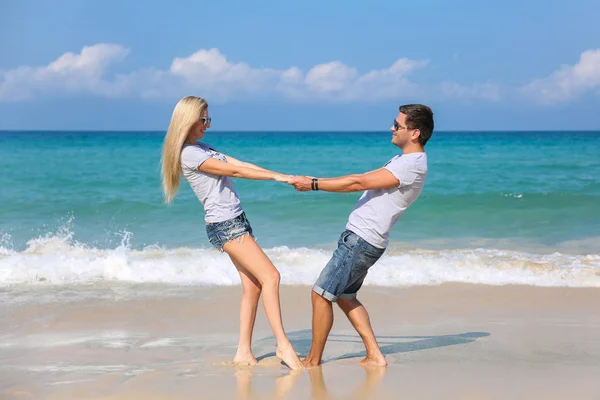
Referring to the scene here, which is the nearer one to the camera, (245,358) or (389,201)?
(389,201)

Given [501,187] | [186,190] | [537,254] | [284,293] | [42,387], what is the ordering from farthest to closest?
1. [501,187]
2. [186,190]
3. [537,254]
4. [284,293]
5. [42,387]

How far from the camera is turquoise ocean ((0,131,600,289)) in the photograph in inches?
356

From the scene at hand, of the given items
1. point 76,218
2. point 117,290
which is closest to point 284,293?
point 117,290

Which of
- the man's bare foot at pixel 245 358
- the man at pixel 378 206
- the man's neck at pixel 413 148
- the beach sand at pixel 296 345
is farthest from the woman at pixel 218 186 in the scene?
the man's neck at pixel 413 148

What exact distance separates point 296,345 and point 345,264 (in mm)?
1394

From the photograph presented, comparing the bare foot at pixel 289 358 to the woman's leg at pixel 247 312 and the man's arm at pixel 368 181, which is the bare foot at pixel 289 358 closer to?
the woman's leg at pixel 247 312

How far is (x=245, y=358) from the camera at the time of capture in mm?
5250

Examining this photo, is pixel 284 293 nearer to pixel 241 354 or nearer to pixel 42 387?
pixel 241 354

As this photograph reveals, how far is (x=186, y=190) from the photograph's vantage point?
62.1 ft

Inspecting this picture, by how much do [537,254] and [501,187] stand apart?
10.7 meters

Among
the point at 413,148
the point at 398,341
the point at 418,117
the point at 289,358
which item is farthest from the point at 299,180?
the point at 398,341

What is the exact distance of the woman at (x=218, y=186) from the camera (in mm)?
5004

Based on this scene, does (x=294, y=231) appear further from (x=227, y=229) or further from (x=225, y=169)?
(x=225, y=169)

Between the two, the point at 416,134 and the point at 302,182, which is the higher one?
the point at 416,134
